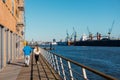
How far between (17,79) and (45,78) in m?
1.34

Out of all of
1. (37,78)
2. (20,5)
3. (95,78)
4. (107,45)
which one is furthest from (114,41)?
(37,78)

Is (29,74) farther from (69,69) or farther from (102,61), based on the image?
(102,61)

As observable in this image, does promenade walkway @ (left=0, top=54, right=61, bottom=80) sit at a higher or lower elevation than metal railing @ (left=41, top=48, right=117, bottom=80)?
lower

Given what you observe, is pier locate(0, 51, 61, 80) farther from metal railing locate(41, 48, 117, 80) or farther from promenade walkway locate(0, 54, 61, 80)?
metal railing locate(41, 48, 117, 80)

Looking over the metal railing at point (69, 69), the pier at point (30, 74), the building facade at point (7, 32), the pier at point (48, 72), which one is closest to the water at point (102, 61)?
the metal railing at point (69, 69)

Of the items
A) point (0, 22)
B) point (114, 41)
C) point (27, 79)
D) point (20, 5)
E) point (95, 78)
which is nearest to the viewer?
point (27, 79)

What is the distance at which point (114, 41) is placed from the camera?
19112cm

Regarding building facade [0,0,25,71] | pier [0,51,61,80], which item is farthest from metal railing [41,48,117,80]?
building facade [0,0,25,71]

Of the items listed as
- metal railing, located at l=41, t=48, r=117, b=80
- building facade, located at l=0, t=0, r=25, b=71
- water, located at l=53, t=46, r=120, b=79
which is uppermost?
building facade, located at l=0, t=0, r=25, b=71

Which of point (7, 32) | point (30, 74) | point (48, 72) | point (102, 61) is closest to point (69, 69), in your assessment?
point (30, 74)

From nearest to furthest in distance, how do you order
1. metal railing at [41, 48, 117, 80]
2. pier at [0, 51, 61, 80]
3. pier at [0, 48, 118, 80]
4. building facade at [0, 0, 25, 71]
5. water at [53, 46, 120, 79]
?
metal railing at [41, 48, 117, 80] < pier at [0, 48, 118, 80] < pier at [0, 51, 61, 80] < building facade at [0, 0, 25, 71] < water at [53, 46, 120, 79]

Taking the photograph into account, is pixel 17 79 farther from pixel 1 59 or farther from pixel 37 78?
pixel 1 59

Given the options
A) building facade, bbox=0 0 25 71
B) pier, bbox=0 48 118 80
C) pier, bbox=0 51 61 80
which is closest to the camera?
pier, bbox=0 48 118 80

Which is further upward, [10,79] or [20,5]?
[20,5]
